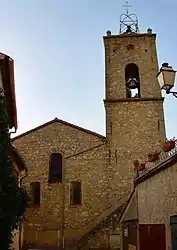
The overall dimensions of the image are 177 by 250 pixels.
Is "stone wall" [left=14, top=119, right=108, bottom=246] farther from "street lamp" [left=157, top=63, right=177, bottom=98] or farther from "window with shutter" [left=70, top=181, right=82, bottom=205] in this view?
"street lamp" [left=157, top=63, right=177, bottom=98]

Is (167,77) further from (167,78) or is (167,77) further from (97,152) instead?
(97,152)

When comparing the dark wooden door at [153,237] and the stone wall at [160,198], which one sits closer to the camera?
the stone wall at [160,198]

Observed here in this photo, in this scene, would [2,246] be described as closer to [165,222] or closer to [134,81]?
[165,222]

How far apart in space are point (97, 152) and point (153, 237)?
13.0m

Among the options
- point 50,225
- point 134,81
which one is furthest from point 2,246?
point 134,81

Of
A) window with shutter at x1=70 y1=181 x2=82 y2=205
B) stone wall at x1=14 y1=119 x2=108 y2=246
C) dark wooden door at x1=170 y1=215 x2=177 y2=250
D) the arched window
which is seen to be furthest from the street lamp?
the arched window

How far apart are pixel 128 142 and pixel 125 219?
8.50m

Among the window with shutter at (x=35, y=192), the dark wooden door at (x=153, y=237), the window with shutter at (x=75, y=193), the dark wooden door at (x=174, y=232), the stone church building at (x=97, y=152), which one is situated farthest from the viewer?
the window with shutter at (x=35, y=192)

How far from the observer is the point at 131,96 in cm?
2281

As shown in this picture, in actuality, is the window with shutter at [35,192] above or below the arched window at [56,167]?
below

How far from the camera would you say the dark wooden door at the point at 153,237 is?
27.8ft

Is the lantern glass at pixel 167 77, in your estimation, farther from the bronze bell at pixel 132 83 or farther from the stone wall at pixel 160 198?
the bronze bell at pixel 132 83

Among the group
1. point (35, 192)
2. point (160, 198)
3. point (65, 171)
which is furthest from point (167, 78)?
point (35, 192)

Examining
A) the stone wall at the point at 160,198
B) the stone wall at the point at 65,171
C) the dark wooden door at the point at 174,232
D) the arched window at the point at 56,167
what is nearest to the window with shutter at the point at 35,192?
→ the stone wall at the point at 65,171
